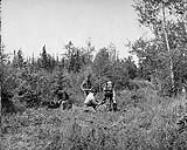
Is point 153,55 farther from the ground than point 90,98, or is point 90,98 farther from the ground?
point 153,55

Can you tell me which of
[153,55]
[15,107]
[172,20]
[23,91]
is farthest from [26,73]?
[172,20]

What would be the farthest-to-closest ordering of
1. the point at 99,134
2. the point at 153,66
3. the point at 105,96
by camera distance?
1. the point at 153,66
2. the point at 105,96
3. the point at 99,134

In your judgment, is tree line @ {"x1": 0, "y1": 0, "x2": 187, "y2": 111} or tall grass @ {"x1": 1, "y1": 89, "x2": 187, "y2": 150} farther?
tree line @ {"x1": 0, "y1": 0, "x2": 187, "y2": 111}

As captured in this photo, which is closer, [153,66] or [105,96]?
[105,96]

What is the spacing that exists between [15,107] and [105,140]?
877 centimetres

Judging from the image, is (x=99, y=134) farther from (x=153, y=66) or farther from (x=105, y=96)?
(x=153, y=66)

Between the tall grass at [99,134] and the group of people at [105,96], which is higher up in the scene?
the group of people at [105,96]

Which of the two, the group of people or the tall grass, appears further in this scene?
the group of people

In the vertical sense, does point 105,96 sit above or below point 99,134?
above

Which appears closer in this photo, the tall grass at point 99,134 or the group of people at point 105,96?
the tall grass at point 99,134

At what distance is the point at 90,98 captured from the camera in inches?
524

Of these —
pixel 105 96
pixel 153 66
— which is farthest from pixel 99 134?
pixel 153 66

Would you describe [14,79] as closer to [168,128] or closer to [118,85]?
[168,128]

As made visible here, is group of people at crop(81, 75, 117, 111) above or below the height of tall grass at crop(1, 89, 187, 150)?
above
